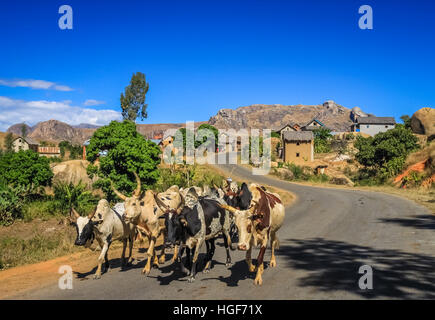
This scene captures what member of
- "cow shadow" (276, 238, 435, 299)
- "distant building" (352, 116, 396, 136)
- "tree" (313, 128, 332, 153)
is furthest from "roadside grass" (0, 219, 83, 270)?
"distant building" (352, 116, 396, 136)

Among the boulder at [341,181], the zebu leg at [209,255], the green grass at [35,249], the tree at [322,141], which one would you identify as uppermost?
the tree at [322,141]

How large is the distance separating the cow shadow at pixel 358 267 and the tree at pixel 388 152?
1312 inches

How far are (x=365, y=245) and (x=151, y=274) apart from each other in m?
6.97

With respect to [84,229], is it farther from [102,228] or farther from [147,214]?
[147,214]

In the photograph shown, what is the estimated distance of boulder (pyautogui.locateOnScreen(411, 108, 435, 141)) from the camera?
68.0 m

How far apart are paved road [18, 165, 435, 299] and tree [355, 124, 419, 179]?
95.2 ft

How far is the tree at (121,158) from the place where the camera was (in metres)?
18.3

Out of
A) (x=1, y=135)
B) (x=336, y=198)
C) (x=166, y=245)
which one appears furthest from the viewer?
(x=1, y=135)

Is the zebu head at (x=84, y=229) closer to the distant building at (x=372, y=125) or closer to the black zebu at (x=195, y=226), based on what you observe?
the black zebu at (x=195, y=226)

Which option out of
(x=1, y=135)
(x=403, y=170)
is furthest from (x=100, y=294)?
(x=1, y=135)

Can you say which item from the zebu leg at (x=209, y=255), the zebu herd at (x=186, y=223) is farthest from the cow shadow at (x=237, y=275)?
the zebu leg at (x=209, y=255)
